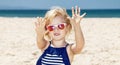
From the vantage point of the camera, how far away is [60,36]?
2.23 meters

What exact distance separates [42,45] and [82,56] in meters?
3.22

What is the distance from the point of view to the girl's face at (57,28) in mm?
2209

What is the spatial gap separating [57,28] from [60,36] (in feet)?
0.19

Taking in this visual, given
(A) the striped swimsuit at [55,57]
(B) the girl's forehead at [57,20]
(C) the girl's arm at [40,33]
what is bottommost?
(A) the striped swimsuit at [55,57]

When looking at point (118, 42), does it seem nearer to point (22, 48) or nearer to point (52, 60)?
point (22, 48)

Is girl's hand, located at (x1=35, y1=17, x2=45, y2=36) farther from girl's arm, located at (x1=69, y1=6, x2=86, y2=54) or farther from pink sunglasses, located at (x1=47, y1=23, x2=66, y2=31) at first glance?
girl's arm, located at (x1=69, y1=6, x2=86, y2=54)

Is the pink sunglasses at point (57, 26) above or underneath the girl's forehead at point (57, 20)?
underneath

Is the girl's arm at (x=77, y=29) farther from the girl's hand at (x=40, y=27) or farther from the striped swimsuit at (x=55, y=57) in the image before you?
the girl's hand at (x=40, y=27)

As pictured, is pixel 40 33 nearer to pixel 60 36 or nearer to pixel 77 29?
pixel 60 36

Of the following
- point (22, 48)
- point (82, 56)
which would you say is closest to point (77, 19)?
point (82, 56)

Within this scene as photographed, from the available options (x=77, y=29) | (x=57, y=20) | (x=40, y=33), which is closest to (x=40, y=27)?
(x=40, y=33)

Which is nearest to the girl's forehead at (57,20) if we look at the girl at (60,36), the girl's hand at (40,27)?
the girl at (60,36)

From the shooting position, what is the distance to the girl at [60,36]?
2.20m

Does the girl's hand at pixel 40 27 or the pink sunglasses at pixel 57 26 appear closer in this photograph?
the pink sunglasses at pixel 57 26
